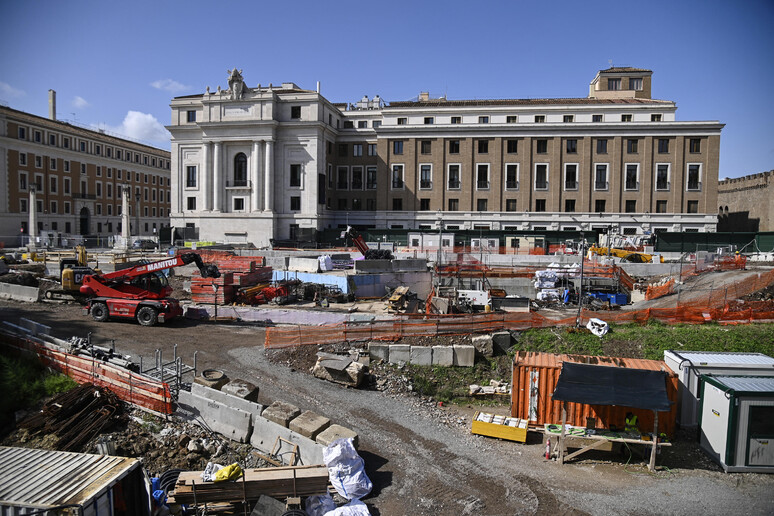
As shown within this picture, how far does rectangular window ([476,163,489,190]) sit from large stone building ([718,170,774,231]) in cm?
3219

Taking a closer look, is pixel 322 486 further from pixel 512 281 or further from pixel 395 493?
pixel 512 281

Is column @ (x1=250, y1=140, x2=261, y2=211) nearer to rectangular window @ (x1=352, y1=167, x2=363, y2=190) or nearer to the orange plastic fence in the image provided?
rectangular window @ (x1=352, y1=167, x2=363, y2=190)

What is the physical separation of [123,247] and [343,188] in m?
31.1

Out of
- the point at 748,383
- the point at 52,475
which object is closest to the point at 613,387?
the point at 748,383

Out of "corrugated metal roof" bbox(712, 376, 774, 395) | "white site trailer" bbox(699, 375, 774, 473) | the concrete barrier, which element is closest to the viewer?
"white site trailer" bbox(699, 375, 774, 473)

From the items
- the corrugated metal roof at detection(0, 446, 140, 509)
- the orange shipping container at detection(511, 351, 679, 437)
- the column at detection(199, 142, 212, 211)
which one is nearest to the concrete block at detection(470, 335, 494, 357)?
the orange shipping container at detection(511, 351, 679, 437)

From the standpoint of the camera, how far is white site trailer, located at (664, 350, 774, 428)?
14.6 m

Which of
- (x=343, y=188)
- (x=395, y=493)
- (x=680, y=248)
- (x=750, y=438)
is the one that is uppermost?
(x=343, y=188)

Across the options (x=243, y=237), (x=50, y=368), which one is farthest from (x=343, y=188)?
(x=50, y=368)

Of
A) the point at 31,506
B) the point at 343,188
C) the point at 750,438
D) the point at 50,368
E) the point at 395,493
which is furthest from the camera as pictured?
the point at 343,188

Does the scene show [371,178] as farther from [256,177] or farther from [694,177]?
[694,177]

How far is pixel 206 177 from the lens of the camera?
6606 cm

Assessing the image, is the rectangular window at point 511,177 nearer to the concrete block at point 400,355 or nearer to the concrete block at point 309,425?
the concrete block at point 400,355

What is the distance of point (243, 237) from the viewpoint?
64.8 meters
